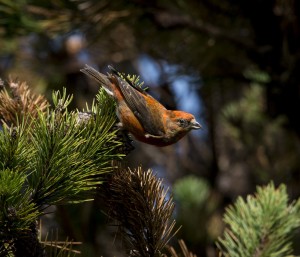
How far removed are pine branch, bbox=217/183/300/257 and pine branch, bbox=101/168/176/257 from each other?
31 centimetres

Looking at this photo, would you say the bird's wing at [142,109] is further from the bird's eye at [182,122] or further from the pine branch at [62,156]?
the pine branch at [62,156]

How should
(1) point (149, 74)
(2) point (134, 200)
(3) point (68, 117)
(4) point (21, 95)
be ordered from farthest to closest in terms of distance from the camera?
1. (1) point (149, 74)
2. (4) point (21, 95)
3. (2) point (134, 200)
4. (3) point (68, 117)

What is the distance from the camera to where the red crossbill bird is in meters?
2.89

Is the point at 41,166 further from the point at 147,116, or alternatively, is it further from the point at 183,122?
the point at 183,122

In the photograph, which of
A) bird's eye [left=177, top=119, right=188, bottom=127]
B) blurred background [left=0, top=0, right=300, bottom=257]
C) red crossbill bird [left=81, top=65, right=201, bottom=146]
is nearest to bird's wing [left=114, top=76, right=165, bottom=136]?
red crossbill bird [left=81, top=65, right=201, bottom=146]

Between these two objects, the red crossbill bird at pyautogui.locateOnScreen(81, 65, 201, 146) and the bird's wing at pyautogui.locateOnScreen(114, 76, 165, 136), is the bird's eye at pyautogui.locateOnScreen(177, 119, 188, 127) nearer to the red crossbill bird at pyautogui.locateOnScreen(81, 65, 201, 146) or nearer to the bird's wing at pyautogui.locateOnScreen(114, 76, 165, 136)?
the red crossbill bird at pyautogui.locateOnScreen(81, 65, 201, 146)

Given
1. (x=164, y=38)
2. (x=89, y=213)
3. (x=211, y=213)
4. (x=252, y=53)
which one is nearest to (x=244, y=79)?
(x=252, y=53)

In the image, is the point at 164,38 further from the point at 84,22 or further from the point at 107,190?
the point at 107,190

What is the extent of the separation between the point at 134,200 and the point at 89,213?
7.00 feet

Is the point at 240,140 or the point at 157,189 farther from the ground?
the point at 240,140

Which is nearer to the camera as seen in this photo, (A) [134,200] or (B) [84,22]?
(A) [134,200]

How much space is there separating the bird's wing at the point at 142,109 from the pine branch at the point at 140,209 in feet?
3.19

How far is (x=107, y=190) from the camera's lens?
1953 mm

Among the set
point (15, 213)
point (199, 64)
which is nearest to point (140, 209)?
point (15, 213)
